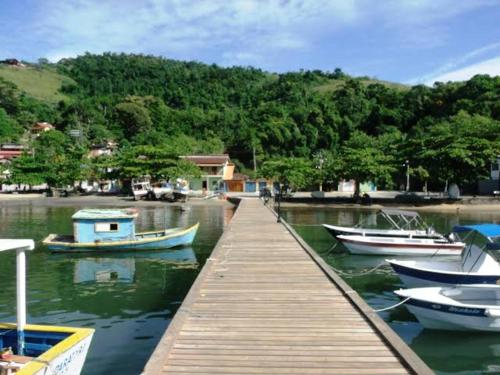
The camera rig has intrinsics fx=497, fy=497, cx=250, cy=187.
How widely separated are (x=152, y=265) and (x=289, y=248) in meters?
6.24

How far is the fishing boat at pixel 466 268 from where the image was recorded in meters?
12.9

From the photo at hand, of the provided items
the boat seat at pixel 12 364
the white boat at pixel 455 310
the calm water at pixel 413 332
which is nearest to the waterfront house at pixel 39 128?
the calm water at pixel 413 332

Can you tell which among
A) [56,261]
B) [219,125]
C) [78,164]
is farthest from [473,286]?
[219,125]

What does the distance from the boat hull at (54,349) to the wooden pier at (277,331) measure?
126cm

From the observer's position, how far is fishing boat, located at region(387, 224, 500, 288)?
1292 centimetres

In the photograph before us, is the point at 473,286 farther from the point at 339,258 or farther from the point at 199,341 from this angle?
the point at 339,258

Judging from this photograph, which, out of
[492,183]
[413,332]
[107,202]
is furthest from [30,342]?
[492,183]

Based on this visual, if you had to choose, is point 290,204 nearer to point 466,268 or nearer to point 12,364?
point 466,268

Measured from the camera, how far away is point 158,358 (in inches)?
269

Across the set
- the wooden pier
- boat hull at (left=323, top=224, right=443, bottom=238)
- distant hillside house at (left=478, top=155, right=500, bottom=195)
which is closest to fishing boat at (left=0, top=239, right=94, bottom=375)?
the wooden pier

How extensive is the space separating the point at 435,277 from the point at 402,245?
27.4 ft

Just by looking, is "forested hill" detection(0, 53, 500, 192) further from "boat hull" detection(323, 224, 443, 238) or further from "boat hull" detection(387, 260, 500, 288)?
"boat hull" detection(387, 260, 500, 288)

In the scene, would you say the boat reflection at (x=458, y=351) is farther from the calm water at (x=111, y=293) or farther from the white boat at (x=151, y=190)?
the white boat at (x=151, y=190)

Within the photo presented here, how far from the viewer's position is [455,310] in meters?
11.3
